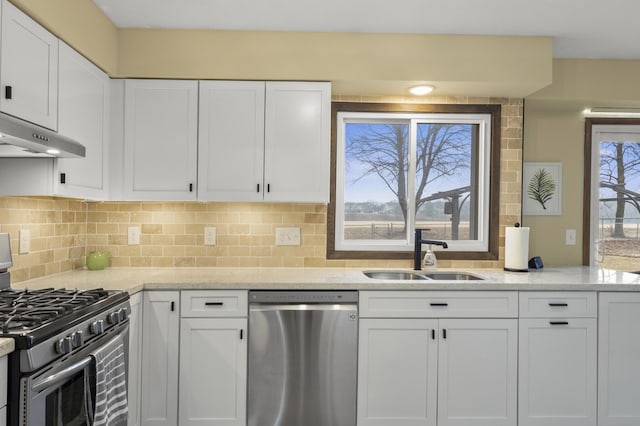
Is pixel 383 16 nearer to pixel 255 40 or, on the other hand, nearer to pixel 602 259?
pixel 255 40

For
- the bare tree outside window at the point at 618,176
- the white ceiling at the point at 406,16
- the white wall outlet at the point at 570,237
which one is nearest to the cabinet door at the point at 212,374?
the white ceiling at the point at 406,16

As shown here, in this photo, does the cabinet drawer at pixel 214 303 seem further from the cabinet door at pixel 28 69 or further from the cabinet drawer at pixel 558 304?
the cabinet drawer at pixel 558 304

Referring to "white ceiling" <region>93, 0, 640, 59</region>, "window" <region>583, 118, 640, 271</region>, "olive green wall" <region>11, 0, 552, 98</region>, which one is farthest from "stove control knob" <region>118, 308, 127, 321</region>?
"window" <region>583, 118, 640, 271</region>

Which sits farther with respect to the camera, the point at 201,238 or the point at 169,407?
the point at 201,238

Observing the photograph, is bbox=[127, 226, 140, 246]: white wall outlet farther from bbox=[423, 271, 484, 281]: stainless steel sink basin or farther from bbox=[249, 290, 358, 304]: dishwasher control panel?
bbox=[423, 271, 484, 281]: stainless steel sink basin

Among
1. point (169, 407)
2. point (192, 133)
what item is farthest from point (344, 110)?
point (169, 407)

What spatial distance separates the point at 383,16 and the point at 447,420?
7.72ft

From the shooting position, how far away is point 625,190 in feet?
11.9

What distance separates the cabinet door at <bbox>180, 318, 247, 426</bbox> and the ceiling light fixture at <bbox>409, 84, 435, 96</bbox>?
183 cm

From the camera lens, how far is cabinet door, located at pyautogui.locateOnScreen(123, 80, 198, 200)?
2879 millimetres

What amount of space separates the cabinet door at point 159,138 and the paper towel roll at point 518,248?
6.93 feet

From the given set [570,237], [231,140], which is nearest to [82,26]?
[231,140]

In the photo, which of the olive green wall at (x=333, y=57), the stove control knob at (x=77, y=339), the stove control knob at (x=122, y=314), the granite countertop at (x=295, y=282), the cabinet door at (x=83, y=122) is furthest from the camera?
the olive green wall at (x=333, y=57)

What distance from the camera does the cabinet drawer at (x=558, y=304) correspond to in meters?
2.66
